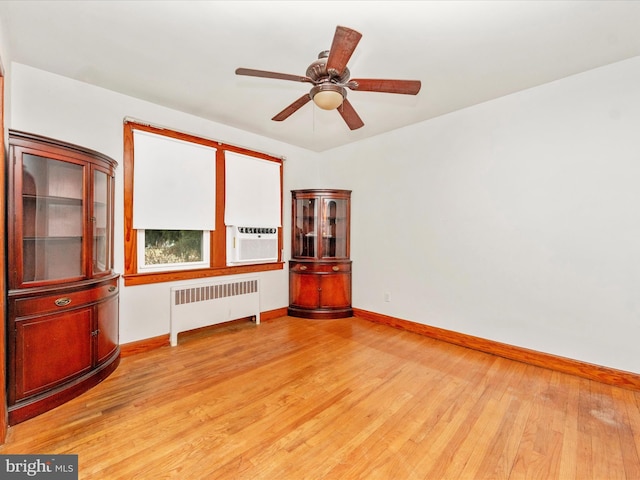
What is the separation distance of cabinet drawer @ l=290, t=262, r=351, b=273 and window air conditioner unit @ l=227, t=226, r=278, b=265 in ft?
1.28

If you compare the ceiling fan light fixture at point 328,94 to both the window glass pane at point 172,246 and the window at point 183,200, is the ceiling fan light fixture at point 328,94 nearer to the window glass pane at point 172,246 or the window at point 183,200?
the window at point 183,200

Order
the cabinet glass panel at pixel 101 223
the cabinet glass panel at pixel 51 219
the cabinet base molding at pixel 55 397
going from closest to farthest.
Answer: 1. the cabinet base molding at pixel 55 397
2. the cabinet glass panel at pixel 51 219
3. the cabinet glass panel at pixel 101 223

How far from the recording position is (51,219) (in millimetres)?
2154

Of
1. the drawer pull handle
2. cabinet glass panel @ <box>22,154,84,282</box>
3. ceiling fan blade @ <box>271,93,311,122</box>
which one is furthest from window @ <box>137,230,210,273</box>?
ceiling fan blade @ <box>271,93,311,122</box>

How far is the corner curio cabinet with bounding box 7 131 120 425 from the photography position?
73.9 inches

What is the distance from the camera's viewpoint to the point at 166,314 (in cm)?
320

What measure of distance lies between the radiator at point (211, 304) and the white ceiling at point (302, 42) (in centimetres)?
214

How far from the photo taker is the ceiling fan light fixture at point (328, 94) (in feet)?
5.93

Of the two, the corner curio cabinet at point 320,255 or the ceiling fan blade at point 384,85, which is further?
the corner curio cabinet at point 320,255

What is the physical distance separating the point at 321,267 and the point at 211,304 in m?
1.60

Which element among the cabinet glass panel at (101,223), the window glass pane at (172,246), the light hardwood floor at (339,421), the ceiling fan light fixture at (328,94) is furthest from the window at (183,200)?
the ceiling fan light fixture at (328,94)

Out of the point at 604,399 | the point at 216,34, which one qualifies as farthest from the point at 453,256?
the point at 216,34

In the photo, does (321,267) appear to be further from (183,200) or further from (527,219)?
(527,219)

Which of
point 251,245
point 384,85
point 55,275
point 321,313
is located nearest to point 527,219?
point 384,85
